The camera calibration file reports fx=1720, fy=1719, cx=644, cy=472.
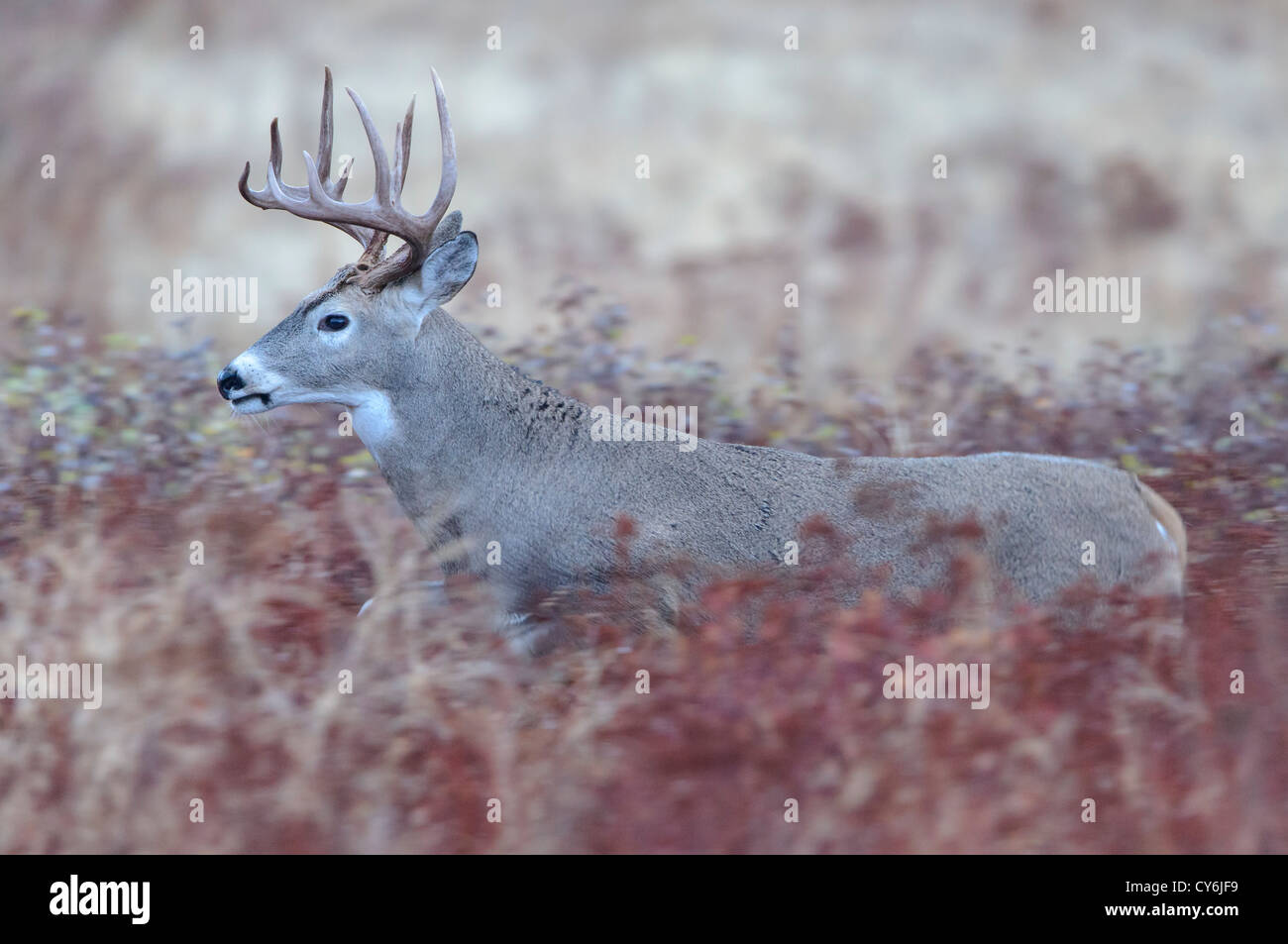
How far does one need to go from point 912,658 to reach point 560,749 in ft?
3.49

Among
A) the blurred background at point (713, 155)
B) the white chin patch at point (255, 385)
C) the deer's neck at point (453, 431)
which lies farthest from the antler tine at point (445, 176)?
the blurred background at point (713, 155)

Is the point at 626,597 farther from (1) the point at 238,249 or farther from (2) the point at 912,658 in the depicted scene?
(1) the point at 238,249

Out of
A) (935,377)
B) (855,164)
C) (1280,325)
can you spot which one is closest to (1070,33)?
(855,164)

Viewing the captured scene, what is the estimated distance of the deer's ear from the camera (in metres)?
6.13

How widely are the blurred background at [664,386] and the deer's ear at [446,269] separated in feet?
3.19

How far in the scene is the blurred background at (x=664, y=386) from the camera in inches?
182

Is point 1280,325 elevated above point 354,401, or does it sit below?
above

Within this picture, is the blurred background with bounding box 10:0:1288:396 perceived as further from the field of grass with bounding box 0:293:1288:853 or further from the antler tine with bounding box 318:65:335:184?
the field of grass with bounding box 0:293:1288:853

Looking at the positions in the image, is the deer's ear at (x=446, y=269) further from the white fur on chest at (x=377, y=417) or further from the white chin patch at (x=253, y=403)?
the white chin patch at (x=253, y=403)

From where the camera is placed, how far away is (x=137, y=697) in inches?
191

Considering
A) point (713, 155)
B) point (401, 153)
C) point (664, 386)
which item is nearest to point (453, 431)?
point (401, 153)

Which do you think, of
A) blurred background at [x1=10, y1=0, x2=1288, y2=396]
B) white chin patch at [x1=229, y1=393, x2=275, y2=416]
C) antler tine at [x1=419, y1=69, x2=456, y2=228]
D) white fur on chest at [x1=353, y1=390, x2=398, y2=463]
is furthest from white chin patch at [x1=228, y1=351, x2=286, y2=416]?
blurred background at [x1=10, y1=0, x2=1288, y2=396]

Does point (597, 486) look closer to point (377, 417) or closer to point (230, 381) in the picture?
point (377, 417)

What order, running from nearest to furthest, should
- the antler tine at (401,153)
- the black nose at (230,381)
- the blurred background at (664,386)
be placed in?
the blurred background at (664,386) → the black nose at (230,381) → the antler tine at (401,153)
